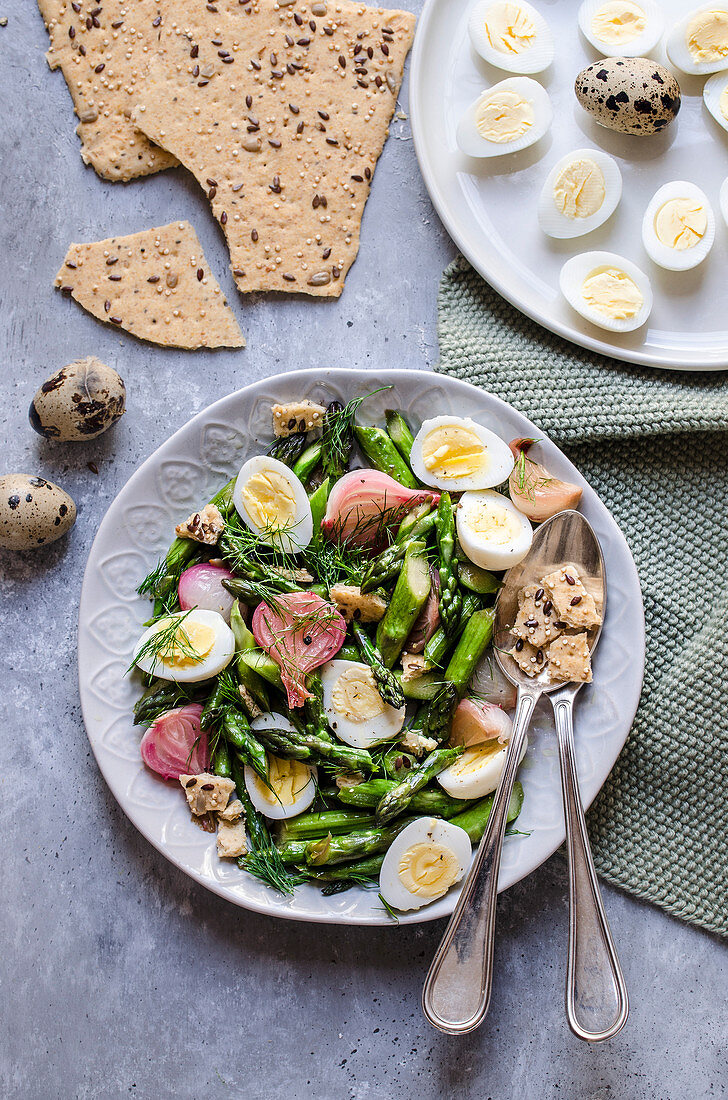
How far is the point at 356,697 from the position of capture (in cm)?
206

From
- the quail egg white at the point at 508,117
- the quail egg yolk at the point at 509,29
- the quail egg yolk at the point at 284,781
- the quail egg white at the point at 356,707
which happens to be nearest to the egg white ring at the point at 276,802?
the quail egg yolk at the point at 284,781

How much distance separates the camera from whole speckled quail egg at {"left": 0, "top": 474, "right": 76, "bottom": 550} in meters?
2.10

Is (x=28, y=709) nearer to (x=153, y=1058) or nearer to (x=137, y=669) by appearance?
(x=137, y=669)

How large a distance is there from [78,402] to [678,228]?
5.40 feet

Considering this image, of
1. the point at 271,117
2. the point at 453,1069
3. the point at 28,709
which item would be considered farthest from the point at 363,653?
the point at 271,117

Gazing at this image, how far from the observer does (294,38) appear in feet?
7.32

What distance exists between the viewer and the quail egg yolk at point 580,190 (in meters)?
2.12

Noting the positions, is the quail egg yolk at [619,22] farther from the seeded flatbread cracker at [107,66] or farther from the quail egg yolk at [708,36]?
the seeded flatbread cracker at [107,66]

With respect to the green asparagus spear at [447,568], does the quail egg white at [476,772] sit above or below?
below

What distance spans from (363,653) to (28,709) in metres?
0.96

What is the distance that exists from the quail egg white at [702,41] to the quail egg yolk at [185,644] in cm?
196

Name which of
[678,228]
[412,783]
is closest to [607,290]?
[678,228]

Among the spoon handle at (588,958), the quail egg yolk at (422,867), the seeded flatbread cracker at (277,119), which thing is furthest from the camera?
the seeded flatbread cracker at (277,119)

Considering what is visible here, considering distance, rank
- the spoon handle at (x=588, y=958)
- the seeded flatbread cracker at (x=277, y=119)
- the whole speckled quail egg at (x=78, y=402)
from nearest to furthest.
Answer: the spoon handle at (x=588, y=958), the whole speckled quail egg at (x=78, y=402), the seeded flatbread cracker at (x=277, y=119)
